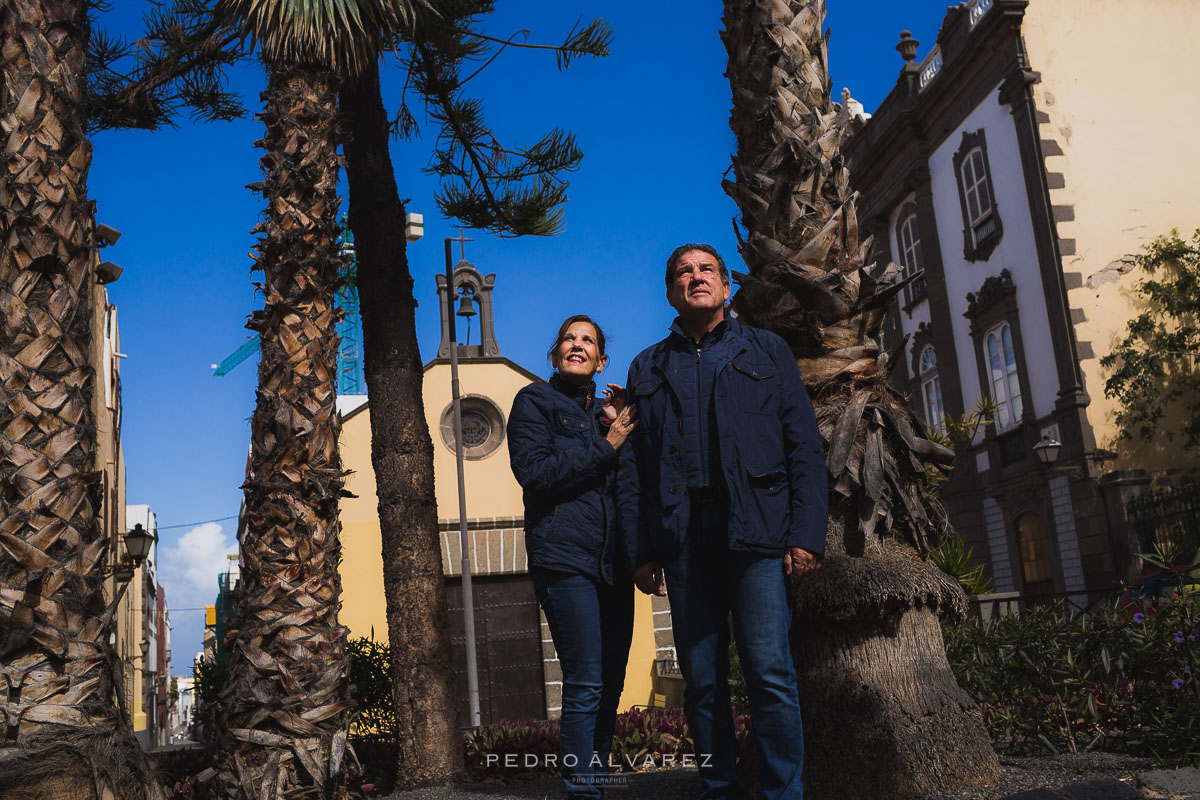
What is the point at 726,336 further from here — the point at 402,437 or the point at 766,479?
the point at 402,437

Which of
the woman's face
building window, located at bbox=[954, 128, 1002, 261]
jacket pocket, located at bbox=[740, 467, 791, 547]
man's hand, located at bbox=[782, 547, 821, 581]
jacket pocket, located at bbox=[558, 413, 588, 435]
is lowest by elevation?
man's hand, located at bbox=[782, 547, 821, 581]

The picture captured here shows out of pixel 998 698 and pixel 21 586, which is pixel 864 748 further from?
pixel 21 586

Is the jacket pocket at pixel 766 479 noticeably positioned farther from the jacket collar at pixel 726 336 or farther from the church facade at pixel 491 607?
the church facade at pixel 491 607

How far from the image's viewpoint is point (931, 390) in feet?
83.8

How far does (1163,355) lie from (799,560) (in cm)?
1800

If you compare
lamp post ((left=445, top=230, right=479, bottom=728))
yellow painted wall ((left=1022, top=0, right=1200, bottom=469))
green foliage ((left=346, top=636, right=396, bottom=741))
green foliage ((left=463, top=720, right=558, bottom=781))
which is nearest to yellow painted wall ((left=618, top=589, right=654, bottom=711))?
lamp post ((left=445, top=230, right=479, bottom=728))

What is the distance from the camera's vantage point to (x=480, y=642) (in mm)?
14312

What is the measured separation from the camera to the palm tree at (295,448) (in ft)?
16.9

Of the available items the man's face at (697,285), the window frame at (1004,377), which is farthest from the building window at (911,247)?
the man's face at (697,285)

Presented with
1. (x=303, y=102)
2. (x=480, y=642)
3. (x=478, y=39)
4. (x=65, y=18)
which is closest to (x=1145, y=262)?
(x=480, y=642)

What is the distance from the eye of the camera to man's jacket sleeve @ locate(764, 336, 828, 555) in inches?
133

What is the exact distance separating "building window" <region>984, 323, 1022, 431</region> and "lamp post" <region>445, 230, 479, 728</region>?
12.0 m

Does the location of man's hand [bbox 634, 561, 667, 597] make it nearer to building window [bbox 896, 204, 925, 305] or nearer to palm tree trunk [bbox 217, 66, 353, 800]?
palm tree trunk [bbox 217, 66, 353, 800]

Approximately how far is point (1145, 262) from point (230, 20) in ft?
59.3
